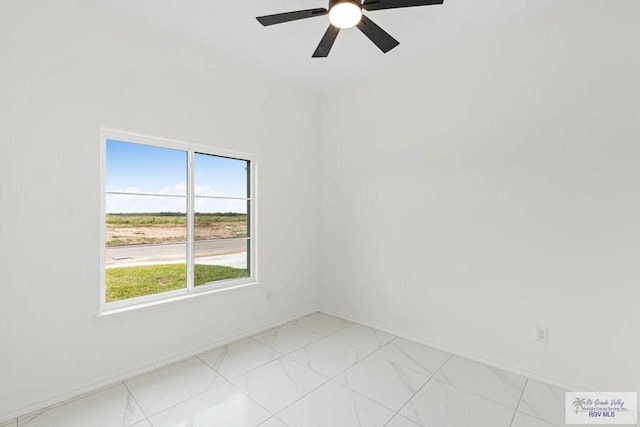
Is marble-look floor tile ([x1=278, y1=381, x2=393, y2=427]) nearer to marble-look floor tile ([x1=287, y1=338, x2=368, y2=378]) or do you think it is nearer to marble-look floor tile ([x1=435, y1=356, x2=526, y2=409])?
marble-look floor tile ([x1=287, y1=338, x2=368, y2=378])

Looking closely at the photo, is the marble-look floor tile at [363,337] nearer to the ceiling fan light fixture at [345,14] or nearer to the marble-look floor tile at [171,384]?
the marble-look floor tile at [171,384]

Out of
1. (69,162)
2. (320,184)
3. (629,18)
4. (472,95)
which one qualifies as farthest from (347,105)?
(69,162)

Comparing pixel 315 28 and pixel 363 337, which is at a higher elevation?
pixel 315 28

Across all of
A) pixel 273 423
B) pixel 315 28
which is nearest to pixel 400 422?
pixel 273 423

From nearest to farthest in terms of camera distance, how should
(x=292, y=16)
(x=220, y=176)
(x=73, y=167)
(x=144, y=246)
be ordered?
(x=292, y=16), (x=73, y=167), (x=144, y=246), (x=220, y=176)

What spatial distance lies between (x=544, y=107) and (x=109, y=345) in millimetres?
3797

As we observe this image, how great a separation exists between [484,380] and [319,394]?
1.30 meters

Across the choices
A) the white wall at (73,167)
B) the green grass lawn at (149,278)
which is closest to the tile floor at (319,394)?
the white wall at (73,167)

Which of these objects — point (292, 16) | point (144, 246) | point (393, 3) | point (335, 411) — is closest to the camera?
point (393, 3)

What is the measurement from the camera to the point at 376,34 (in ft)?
6.63

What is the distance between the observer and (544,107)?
235 centimetres
